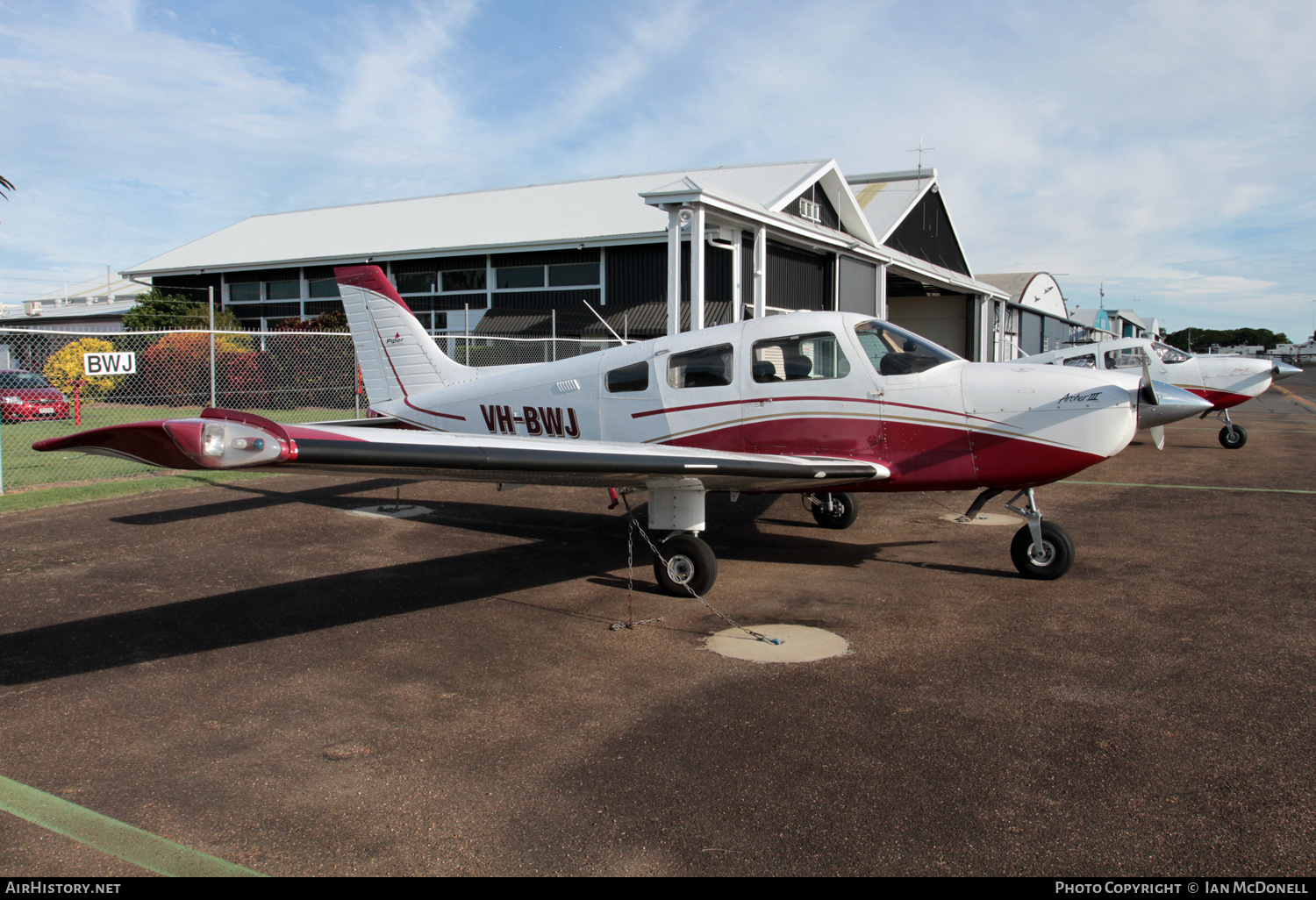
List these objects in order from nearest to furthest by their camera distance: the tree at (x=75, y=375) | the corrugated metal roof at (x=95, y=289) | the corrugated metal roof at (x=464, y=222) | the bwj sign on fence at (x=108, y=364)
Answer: the bwj sign on fence at (x=108, y=364) < the tree at (x=75, y=375) < the corrugated metal roof at (x=464, y=222) < the corrugated metal roof at (x=95, y=289)

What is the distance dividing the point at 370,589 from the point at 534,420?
2.45m

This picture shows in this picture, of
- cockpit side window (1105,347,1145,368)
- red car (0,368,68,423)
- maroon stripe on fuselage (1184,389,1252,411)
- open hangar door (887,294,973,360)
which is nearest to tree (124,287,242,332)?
red car (0,368,68,423)

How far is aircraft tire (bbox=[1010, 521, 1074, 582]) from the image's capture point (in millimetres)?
6648

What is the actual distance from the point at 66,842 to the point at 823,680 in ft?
11.6

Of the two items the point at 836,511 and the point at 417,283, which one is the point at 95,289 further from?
the point at 836,511

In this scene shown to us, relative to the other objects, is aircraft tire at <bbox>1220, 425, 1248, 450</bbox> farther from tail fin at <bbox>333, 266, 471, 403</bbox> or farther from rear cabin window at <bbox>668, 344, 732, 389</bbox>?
tail fin at <bbox>333, 266, 471, 403</bbox>

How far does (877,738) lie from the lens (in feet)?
12.7

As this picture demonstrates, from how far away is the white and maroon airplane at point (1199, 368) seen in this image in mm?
15469

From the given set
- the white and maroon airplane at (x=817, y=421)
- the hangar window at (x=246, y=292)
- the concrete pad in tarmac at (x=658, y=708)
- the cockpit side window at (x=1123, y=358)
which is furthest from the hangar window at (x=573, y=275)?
the concrete pad in tarmac at (x=658, y=708)

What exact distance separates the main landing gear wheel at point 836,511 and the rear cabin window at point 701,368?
2493 millimetres

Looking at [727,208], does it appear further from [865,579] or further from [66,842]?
[66,842]

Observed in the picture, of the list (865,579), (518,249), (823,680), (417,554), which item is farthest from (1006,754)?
(518,249)

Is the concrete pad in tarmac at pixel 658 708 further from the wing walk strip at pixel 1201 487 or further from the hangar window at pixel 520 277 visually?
the hangar window at pixel 520 277
